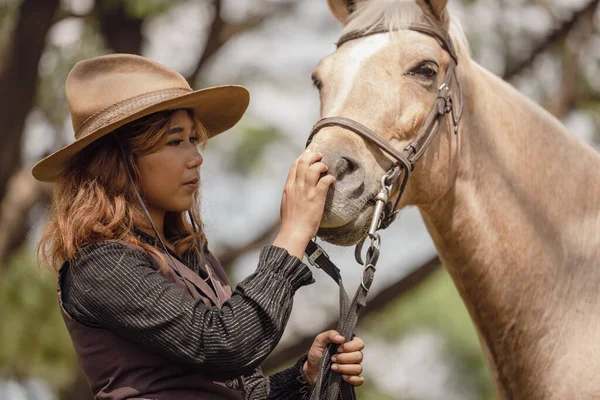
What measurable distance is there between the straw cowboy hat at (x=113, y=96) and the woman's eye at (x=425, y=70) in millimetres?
710

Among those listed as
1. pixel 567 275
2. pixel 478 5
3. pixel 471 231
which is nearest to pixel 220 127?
pixel 471 231

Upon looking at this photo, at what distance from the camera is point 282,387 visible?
2.54 meters

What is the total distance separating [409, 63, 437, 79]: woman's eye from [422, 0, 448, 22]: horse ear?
0.24 meters

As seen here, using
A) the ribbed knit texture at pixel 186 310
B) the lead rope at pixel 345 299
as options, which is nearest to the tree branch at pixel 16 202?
the lead rope at pixel 345 299

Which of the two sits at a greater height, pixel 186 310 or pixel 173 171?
pixel 173 171

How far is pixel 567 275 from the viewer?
2.79 m

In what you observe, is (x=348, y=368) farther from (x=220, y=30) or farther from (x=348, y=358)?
(x=220, y=30)

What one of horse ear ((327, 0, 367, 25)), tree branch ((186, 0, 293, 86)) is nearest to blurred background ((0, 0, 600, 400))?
tree branch ((186, 0, 293, 86))

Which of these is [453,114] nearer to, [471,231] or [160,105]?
[471,231]

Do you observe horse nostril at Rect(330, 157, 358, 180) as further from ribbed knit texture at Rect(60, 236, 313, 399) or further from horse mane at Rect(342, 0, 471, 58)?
horse mane at Rect(342, 0, 471, 58)

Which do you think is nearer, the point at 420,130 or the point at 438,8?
the point at 420,130

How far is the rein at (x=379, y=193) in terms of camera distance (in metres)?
2.34

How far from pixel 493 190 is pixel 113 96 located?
1.37 meters

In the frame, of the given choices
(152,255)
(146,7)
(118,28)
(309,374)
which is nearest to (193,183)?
(152,255)
